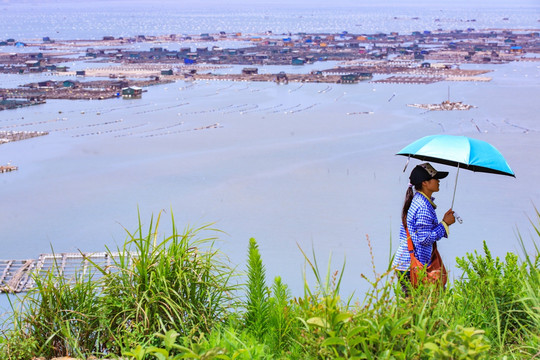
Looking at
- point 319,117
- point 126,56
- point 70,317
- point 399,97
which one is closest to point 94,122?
point 319,117

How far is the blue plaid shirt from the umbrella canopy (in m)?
0.46

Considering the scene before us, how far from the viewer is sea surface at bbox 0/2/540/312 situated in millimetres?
12742

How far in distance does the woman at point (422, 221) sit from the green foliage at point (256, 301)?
0.87 m

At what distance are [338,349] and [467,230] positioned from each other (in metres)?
10.2

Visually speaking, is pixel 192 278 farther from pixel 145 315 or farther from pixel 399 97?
pixel 399 97

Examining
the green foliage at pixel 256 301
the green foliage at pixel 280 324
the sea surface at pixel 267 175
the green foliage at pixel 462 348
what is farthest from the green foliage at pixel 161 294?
the sea surface at pixel 267 175

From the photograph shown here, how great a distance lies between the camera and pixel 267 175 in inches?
683

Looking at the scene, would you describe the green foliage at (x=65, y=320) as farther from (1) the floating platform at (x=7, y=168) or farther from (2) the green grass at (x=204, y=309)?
(1) the floating platform at (x=7, y=168)

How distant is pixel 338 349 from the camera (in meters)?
3.30

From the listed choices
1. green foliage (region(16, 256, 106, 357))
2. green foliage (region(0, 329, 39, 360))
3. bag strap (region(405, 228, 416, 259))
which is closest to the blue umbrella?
bag strap (region(405, 228, 416, 259))

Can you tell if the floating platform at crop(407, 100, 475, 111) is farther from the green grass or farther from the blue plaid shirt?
the green grass

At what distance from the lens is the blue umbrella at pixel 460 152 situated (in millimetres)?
5070

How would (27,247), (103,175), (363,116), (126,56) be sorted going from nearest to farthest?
1. (27,247)
2. (103,175)
3. (363,116)
4. (126,56)

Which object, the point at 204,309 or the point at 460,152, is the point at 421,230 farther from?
the point at 204,309
